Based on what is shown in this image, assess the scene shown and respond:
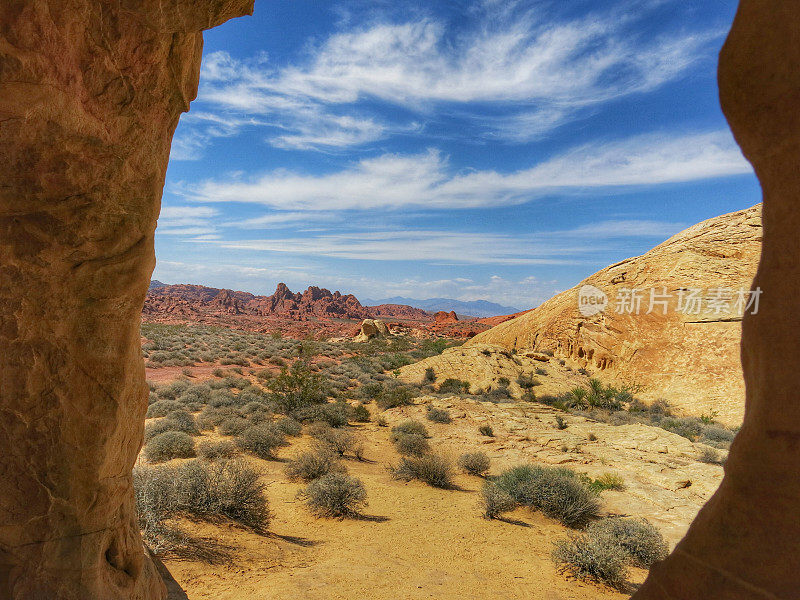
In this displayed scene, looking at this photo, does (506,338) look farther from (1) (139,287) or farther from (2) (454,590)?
(1) (139,287)

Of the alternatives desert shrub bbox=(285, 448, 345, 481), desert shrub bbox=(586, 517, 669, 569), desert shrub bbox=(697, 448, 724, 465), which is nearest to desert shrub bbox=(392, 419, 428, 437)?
desert shrub bbox=(285, 448, 345, 481)

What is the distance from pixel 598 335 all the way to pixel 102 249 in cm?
2327

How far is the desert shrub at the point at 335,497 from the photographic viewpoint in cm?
643

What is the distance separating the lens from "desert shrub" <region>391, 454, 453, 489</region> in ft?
26.9

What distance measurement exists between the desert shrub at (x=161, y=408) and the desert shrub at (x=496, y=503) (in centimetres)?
924

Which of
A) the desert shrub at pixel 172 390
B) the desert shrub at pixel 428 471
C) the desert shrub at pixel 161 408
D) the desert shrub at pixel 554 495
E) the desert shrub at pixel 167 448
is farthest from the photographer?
the desert shrub at pixel 172 390

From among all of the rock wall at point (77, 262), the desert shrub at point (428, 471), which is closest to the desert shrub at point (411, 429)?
the desert shrub at point (428, 471)

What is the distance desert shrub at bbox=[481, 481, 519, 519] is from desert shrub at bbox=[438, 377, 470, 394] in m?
9.98

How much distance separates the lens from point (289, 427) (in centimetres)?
1088

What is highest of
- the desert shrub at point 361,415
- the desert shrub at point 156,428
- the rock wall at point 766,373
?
the rock wall at point 766,373

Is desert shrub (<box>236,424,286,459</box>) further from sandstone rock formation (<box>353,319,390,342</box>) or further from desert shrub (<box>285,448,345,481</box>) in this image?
sandstone rock formation (<box>353,319,390,342</box>)

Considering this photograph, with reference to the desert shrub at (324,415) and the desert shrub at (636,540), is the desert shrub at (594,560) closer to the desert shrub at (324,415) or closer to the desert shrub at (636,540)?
the desert shrub at (636,540)

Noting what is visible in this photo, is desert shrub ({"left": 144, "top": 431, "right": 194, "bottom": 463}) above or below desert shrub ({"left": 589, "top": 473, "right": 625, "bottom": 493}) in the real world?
below

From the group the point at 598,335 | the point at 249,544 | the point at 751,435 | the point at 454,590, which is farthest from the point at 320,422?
the point at 598,335
